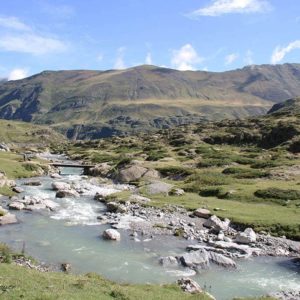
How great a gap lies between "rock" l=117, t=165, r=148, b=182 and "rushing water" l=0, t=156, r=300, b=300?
3186cm

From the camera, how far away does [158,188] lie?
2785 inches

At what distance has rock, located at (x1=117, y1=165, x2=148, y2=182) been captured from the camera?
85938mm

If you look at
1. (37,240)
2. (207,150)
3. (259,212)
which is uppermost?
(207,150)

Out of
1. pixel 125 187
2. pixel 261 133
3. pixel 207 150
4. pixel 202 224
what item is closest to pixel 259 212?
pixel 202 224

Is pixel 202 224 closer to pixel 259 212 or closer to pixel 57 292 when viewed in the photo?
pixel 259 212

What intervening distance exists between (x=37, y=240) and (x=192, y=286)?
62.2 feet

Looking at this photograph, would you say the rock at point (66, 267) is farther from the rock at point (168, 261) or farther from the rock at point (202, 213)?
the rock at point (202, 213)

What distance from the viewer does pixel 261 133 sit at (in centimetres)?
13600

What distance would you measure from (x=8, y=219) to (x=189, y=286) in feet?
87.1

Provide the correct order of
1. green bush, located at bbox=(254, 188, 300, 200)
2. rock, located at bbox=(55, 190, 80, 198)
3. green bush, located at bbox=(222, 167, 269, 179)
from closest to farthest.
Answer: green bush, located at bbox=(254, 188, 300, 200) < rock, located at bbox=(55, 190, 80, 198) < green bush, located at bbox=(222, 167, 269, 179)

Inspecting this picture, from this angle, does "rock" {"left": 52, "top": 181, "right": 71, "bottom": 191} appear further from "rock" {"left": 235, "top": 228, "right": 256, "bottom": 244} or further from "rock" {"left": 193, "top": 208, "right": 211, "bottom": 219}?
"rock" {"left": 235, "top": 228, "right": 256, "bottom": 244}

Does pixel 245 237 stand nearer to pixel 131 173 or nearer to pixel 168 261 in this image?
pixel 168 261

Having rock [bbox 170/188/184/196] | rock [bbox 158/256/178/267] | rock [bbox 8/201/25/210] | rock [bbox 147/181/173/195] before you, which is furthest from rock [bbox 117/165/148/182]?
rock [bbox 158/256/178/267]

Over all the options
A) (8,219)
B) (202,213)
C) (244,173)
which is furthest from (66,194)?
(244,173)
